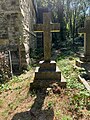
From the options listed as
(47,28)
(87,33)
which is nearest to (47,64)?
(47,28)

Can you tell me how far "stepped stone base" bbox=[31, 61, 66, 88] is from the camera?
18.4 ft

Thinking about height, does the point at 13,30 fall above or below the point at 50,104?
above

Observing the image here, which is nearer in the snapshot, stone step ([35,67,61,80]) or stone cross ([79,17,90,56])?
stone step ([35,67,61,80])

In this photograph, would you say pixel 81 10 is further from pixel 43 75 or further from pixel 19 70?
pixel 43 75

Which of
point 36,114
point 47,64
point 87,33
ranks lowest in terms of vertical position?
point 36,114

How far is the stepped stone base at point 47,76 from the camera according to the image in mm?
5602

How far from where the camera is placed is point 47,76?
19.0 feet

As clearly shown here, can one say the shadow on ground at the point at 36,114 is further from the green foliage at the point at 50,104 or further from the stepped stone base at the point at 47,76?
the stepped stone base at the point at 47,76

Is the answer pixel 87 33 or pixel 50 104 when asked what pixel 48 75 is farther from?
pixel 87 33

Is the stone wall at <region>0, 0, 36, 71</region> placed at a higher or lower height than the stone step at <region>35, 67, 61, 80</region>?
higher

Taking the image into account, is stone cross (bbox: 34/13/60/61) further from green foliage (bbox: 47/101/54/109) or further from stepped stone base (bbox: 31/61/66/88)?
green foliage (bbox: 47/101/54/109)

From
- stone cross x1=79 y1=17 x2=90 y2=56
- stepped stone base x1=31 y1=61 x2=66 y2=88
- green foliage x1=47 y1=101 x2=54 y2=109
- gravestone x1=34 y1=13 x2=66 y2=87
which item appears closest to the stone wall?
stone cross x1=79 y1=17 x2=90 y2=56

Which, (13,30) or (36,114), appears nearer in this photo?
(36,114)

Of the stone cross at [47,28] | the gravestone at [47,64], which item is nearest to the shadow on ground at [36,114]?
the gravestone at [47,64]
